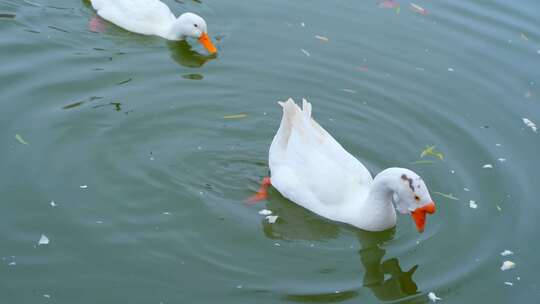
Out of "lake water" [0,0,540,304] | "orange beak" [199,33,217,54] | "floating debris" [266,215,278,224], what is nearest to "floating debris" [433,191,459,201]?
"lake water" [0,0,540,304]

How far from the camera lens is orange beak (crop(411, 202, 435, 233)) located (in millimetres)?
6086

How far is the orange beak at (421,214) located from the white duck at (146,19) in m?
4.28

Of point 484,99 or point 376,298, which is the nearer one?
point 376,298

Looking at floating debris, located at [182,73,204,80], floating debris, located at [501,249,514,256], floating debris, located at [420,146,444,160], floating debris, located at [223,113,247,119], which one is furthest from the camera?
floating debris, located at [182,73,204,80]

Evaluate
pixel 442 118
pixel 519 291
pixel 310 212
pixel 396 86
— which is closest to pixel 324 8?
pixel 396 86

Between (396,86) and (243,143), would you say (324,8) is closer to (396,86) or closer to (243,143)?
(396,86)

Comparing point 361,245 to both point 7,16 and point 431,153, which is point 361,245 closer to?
point 431,153

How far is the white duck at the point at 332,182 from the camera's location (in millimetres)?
6203

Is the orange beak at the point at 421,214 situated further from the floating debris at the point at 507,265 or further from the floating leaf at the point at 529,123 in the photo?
the floating leaf at the point at 529,123

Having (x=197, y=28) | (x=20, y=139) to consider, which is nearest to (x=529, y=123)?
A: (x=197, y=28)

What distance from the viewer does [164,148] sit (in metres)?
7.33

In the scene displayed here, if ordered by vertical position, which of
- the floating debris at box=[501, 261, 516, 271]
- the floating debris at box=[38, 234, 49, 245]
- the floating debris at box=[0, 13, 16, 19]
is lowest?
the floating debris at box=[38, 234, 49, 245]

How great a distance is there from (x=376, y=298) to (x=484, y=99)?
4.06 m

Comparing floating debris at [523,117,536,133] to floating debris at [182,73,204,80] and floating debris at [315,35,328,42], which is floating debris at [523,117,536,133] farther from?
floating debris at [182,73,204,80]
